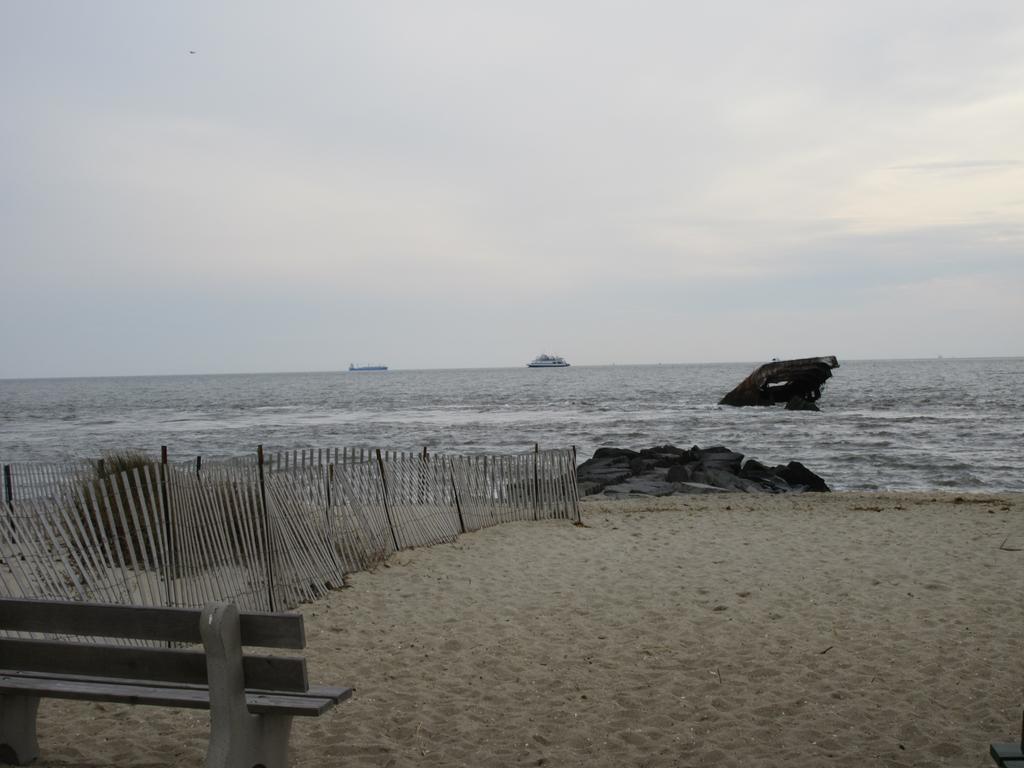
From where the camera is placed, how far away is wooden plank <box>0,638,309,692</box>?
340 cm

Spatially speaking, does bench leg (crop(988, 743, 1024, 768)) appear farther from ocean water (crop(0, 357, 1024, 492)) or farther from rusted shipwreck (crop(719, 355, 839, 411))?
rusted shipwreck (crop(719, 355, 839, 411))

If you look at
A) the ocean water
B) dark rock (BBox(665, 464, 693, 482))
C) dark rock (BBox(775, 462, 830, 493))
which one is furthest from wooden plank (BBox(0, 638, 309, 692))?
dark rock (BBox(775, 462, 830, 493))

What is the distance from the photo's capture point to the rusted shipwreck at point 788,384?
48.1m

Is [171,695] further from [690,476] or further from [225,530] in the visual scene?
[690,476]

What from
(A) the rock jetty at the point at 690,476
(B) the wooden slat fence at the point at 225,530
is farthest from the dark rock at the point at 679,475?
(B) the wooden slat fence at the point at 225,530

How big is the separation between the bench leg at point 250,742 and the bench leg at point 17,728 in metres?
1.23

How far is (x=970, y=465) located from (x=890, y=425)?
13409 millimetres

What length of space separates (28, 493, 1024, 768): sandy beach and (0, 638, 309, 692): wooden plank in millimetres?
995

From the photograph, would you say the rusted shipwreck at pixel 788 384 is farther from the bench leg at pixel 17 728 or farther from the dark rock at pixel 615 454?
the bench leg at pixel 17 728

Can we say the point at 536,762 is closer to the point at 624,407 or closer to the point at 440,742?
the point at 440,742

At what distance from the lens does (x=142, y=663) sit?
3.46 meters

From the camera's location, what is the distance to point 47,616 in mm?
3439

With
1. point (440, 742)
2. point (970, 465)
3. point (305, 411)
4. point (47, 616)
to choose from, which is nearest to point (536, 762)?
point (440, 742)

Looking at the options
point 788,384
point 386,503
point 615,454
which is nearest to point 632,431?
point 615,454
